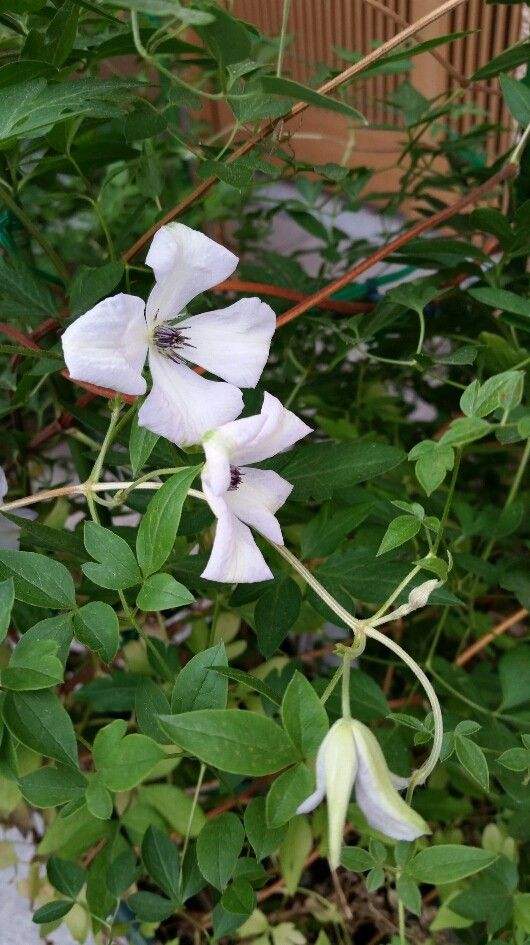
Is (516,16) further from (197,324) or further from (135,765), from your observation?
(135,765)

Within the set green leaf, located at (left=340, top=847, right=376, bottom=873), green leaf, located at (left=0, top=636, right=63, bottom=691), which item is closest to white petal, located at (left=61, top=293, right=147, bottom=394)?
green leaf, located at (left=0, top=636, right=63, bottom=691)

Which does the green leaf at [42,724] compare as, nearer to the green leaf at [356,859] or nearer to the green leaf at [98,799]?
the green leaf at [98,799]

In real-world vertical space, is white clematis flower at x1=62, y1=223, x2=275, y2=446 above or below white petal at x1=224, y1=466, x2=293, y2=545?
above

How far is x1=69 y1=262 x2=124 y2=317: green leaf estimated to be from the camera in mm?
406

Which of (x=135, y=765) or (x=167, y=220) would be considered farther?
(x=167, y=220)

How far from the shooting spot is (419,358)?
43cm

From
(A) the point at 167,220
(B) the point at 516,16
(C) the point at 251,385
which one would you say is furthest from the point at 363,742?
(B) the point at 516,16

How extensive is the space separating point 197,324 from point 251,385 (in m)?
0.04

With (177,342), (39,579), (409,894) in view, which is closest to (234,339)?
(177,342)

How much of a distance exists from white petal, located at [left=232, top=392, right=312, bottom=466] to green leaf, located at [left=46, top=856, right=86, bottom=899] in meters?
0.28

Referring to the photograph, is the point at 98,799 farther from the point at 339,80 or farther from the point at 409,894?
the point at 339,80

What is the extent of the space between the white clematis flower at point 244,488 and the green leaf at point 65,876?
25cm

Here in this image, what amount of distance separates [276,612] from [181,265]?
182 mm

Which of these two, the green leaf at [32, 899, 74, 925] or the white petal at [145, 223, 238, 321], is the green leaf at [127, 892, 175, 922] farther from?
the white petal at [145, 223, 238, 321]
